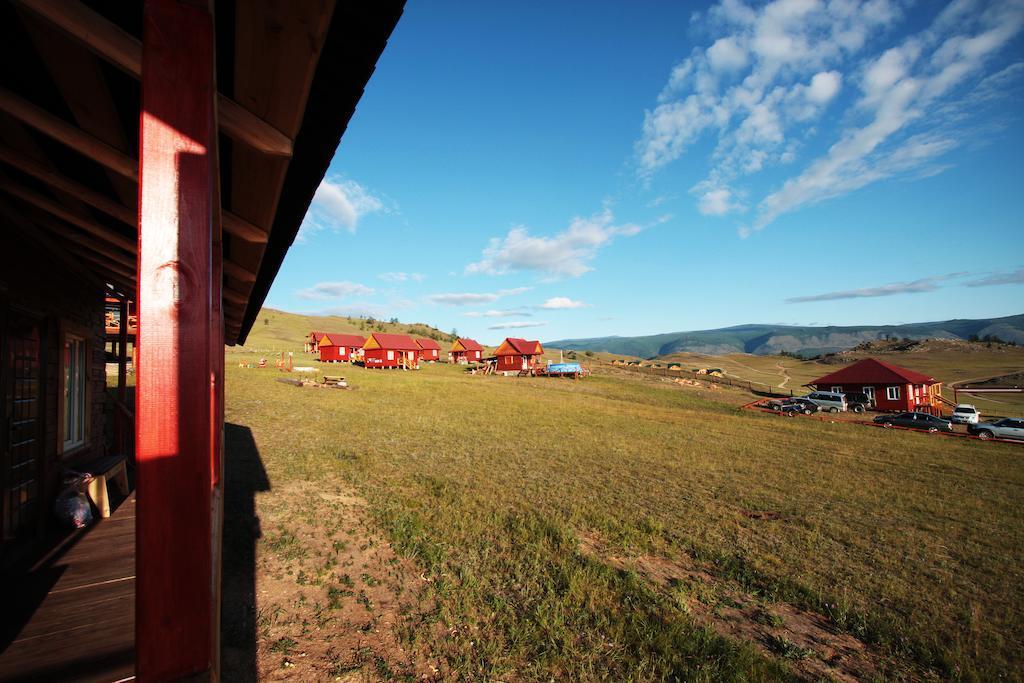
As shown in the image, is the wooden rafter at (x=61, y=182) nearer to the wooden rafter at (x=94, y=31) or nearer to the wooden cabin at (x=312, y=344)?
the wooden rafter at (x=94, y=31)

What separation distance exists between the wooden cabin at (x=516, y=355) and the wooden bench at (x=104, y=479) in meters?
47.0

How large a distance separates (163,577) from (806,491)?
14014 millimetres

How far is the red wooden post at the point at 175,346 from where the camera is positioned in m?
1.47

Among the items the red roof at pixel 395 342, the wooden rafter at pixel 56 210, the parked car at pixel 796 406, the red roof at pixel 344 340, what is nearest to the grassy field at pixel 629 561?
the wooden rafter at pixel 56 210

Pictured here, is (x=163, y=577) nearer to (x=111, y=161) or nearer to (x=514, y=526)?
(x=111, y=161)

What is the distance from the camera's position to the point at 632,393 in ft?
123

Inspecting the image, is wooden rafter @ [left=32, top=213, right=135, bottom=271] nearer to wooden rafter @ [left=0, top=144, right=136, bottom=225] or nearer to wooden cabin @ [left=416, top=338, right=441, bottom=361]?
wooden rafter @ [left=0, top=144, right=136, bottom=225]

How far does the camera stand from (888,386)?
33844mm

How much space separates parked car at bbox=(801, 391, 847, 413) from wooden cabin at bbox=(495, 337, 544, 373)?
29260 millimetres

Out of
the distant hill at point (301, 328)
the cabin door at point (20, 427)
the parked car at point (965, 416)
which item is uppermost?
the distant hill at point (301, 328)

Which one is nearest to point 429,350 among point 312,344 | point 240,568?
point 312,344

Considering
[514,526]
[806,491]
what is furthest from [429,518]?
[806,491]

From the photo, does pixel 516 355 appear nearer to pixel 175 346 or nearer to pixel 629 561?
pixel 629 561

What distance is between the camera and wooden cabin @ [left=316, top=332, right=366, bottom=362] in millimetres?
56062
